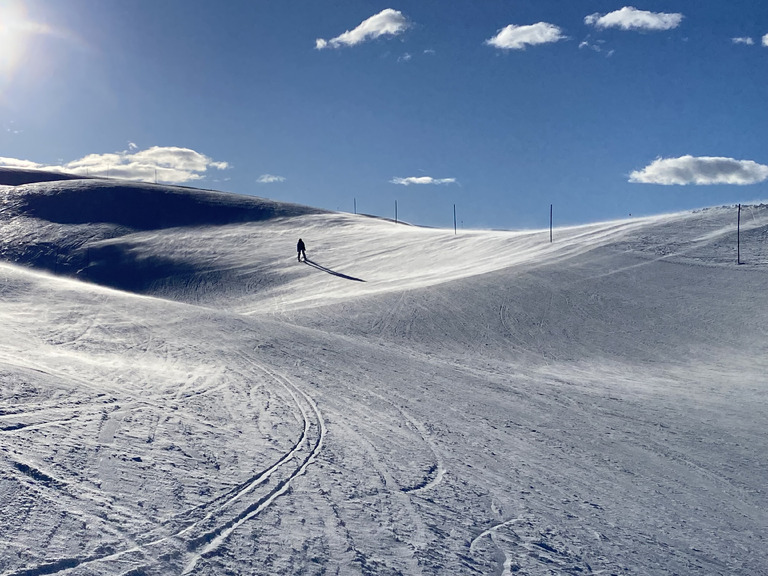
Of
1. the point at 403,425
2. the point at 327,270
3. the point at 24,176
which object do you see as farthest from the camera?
the point at 24,176

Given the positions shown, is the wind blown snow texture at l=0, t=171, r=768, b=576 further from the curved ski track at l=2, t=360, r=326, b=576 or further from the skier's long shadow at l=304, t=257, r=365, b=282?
the skier's long shadow at l=304, t=257, r=365, b=282

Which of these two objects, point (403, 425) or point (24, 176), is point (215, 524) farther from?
point (24, 176)

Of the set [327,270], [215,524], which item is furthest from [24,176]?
[215,524]

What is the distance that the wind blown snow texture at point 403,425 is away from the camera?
6.06 meters

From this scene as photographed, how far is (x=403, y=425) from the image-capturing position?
10.5 m

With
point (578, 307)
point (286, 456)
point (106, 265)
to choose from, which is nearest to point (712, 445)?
point (286, 456)

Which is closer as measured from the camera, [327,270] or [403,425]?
[403,425]

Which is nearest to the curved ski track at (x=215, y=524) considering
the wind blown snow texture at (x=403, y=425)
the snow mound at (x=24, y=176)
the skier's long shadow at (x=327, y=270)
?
the wind blown snow texture at (x=403, y=425)

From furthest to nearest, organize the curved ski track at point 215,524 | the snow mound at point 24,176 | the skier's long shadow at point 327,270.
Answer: the snow mound at point 24,176 → the skier's long shadow at point 327,270 → the curved ski track at point 215,524

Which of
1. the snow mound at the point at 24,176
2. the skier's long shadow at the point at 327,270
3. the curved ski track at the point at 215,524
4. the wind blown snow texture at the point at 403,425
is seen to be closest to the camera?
the curved ski track at the point at 215,524

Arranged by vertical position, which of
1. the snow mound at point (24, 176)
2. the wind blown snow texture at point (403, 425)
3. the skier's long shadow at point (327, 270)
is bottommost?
the wind blown snow texture at point (403, 425)

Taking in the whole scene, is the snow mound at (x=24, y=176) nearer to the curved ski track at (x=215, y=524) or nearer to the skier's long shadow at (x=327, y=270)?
the skier's long shadow at (x=327, y=270)

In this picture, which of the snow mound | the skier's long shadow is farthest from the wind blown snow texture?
the snow mound

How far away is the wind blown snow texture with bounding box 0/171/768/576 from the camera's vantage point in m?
6.06
